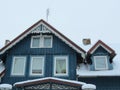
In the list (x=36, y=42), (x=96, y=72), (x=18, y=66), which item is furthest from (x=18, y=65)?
(x=96, y=72)

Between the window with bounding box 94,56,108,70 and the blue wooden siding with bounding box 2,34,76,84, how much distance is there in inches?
72.1

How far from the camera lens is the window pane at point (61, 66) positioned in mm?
19725

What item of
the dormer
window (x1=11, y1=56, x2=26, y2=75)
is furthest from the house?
the dormer

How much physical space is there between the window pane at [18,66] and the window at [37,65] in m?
0.77

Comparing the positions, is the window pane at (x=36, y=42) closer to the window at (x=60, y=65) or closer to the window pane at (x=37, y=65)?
the window pane at (x=37, y=65)

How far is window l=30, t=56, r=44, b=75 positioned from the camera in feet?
65.1

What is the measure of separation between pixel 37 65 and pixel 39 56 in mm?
806

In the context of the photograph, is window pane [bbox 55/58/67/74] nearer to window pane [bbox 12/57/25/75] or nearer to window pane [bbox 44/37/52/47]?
window pane [bbox 44/37/52/47]

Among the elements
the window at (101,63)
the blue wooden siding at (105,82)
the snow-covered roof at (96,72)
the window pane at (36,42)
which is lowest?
the blue wooden siding at (105,82)

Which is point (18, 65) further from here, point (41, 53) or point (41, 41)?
point (41, 41)

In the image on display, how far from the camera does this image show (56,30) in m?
20.8

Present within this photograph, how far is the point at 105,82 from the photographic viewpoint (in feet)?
62.6

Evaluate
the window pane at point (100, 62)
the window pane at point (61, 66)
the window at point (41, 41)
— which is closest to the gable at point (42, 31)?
the window at point (41, 41)

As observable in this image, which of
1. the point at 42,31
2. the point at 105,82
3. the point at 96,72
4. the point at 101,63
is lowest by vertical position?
the point at 105,82
